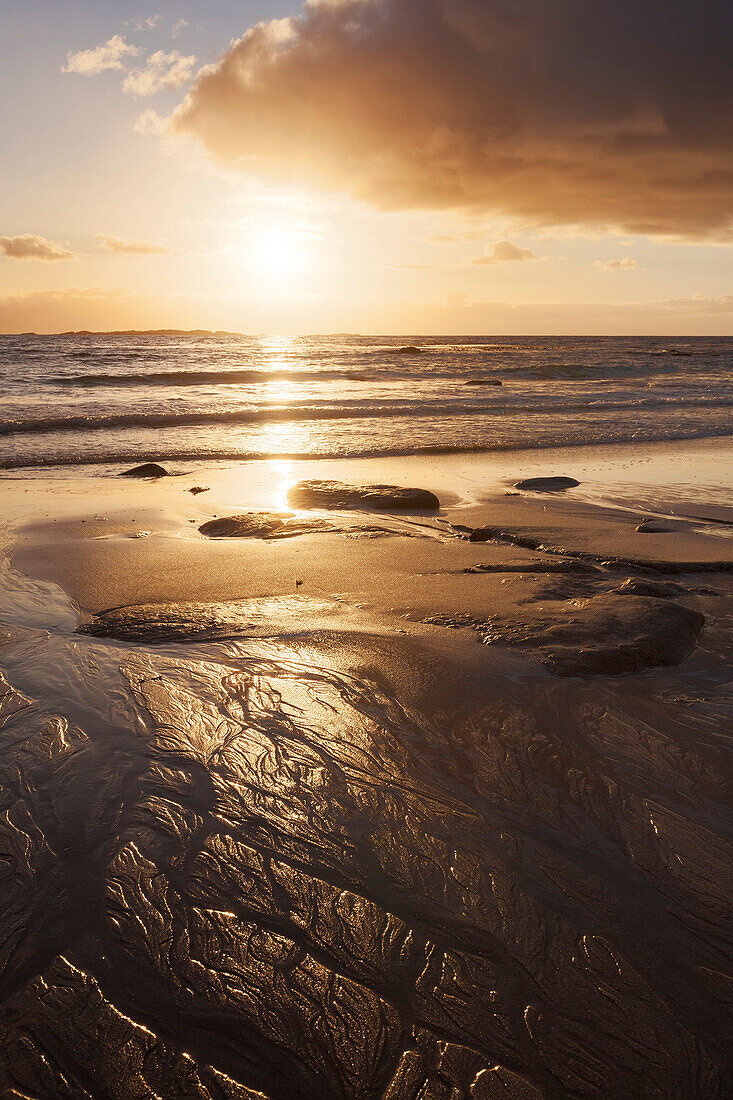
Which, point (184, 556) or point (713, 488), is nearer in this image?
point (184, 556)

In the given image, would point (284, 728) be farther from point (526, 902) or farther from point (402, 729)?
point (526, 902)

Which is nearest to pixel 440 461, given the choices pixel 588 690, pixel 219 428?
pixel 219 428

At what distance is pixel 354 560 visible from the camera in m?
5.69

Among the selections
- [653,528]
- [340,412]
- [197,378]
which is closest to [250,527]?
[653,528]

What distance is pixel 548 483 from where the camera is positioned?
9242 millimetres

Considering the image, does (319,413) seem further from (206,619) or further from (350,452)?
(206,619)

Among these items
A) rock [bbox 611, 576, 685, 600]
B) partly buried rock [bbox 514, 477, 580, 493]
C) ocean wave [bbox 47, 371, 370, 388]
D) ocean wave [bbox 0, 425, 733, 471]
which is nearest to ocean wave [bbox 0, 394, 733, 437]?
ocean wave [bbox 0, 425, 733, 471]

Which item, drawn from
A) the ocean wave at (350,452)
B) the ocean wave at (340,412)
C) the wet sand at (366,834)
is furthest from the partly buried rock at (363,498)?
the ocean wave at (340,412)

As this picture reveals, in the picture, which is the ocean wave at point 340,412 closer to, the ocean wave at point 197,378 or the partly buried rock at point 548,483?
the partly buried rock at point 548,483

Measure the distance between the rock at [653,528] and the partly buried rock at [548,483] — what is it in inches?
79.6

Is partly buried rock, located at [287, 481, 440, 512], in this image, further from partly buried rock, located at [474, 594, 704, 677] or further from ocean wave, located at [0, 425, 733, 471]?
ocean wave, located at [0, 425, 733, 471]

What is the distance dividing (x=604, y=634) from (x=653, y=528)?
314 centimetres

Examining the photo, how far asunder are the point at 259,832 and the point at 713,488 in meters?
8.40

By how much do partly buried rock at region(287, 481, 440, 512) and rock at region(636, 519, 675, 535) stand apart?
2.21 m
